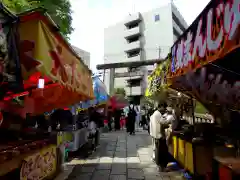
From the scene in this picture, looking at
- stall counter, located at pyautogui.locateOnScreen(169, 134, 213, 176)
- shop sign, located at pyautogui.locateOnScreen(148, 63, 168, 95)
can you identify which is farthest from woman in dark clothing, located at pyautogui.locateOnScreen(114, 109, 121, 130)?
stall counter, located at pyautogui.locateOnScreen(169, 134, 213, 176)

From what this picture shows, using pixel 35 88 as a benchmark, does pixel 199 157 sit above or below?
below

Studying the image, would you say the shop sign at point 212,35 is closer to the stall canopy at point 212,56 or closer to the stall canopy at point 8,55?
the stall canopy at point 212,56

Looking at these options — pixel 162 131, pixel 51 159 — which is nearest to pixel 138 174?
pixel 162 131

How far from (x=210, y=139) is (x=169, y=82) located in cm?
161

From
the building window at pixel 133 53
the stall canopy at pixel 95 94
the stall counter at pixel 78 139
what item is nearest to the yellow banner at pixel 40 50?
the stall counter at pixel 78 139

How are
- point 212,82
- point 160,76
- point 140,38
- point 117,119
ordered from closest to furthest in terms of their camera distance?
point 212,82 → point 160,76 → point 117,119 → point 140,38

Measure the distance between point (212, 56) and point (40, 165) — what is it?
3.66 metres

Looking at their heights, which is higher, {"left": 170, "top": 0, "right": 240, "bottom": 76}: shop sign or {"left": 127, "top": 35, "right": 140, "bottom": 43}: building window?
{"left": 127, "top": 35, "right": 140, "bottom": 43}: building window

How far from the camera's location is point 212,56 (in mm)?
2416

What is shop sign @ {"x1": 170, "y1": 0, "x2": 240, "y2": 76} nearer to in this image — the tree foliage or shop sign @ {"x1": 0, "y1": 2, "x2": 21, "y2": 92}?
shop sign @ {"x1": 0, "y1": 2, "x2": 21, "y2": 92}

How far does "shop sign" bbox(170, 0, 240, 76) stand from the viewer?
1.97 m

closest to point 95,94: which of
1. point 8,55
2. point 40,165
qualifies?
point 40,165

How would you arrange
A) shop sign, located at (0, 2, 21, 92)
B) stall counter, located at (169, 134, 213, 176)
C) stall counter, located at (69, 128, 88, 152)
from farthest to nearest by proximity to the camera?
stall counter, located at (69, 128, 88, 152)
stall counter, located at (169, 134, 213, 176)
shop sign, located at (0, 2, 21, 92)

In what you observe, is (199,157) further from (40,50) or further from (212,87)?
(40,50)
